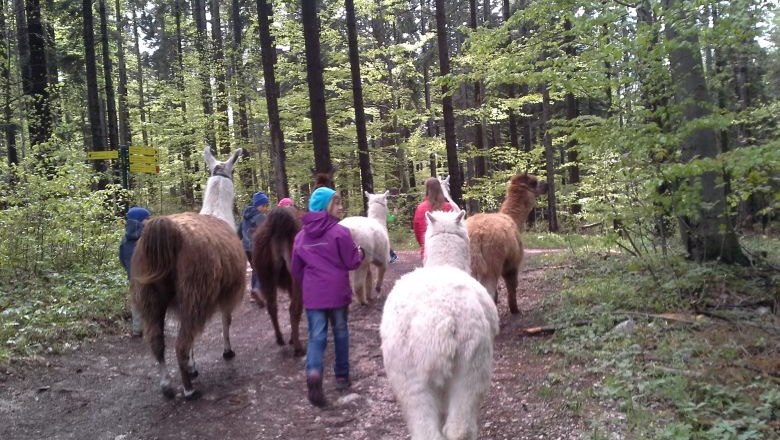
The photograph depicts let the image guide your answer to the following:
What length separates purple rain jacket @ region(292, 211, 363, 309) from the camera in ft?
16.6

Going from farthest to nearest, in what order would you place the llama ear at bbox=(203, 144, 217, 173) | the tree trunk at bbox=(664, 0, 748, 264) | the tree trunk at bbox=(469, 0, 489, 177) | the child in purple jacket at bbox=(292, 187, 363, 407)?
the tree trunk at bbox=(469, 0, 489, 177), the llama ear at bbox=(203, 144, 217, 173), the tree trunk at bbox=(664, 0, 748, 264), the child in purple jacket at bbox=(292, 187, 363, 407)

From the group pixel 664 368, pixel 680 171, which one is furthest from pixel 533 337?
pixel 680 171

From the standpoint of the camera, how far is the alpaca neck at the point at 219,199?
684cm

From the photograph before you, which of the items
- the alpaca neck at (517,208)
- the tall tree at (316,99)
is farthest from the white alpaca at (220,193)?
the tall tree at (316,99)

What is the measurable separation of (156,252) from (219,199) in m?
2.17

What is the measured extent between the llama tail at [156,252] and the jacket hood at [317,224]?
3.96ft

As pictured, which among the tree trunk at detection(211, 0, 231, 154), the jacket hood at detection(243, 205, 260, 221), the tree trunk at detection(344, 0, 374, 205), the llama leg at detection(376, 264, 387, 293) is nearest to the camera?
the llama leg at detection(376, 264, 387, 293)

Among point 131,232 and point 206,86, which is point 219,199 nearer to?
point 131,232

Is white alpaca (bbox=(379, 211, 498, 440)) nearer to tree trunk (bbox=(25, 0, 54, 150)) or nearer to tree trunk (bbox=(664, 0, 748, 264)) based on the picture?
tree trunk (bbox=(664, 0, 748, 264))

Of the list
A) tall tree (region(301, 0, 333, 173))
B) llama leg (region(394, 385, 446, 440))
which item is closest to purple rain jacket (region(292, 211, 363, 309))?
llama leg (region(394, 385, 446, 440))

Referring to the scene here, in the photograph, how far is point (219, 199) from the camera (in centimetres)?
694

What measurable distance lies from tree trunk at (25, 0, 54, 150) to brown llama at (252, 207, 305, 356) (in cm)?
885

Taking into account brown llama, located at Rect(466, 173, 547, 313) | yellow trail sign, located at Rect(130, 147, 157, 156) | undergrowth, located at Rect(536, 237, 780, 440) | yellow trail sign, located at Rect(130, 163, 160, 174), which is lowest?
undergrowth, located at Rect(536, 237, 780, 440)

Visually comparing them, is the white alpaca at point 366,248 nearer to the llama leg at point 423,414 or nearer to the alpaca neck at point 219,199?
the alpaca neck at point 219,199
